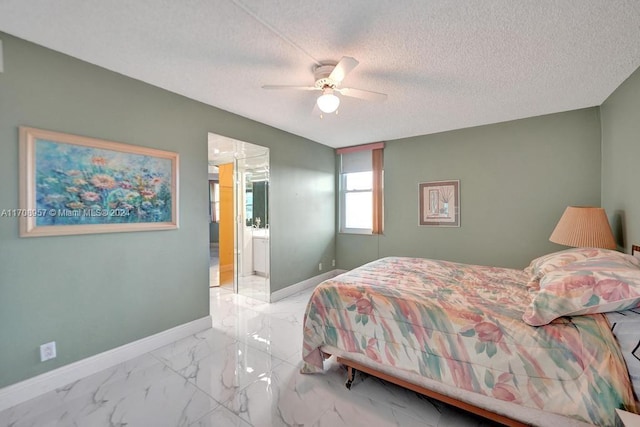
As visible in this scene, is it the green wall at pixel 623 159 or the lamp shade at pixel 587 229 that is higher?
the green wall at pixel 623 159

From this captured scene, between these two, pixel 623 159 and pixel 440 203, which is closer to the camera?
pixel 623 159

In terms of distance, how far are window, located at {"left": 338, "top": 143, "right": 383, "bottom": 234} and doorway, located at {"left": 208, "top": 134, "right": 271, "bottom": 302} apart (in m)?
1.64

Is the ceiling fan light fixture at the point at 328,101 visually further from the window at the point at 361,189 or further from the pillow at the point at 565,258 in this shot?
the window at the point at 361,189

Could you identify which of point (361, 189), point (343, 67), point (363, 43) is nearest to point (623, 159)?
point (363, 43)

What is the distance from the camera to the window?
443 cm

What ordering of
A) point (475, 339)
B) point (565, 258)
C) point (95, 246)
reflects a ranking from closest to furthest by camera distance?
point (475, 339), point (565, 258), point (95, 246)

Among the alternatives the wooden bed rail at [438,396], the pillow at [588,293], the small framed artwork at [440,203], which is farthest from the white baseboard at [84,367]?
the small framed artwork at [440,203]

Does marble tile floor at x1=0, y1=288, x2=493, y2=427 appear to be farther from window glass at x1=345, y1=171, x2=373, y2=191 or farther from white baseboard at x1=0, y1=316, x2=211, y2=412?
window glass at x1=345, y1=171, x2=373, y2=191

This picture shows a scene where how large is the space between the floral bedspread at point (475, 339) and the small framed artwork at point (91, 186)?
1774 mm

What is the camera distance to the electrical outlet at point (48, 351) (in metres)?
1.87

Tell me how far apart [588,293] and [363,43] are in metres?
1.98

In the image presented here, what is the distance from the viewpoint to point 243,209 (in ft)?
13.8

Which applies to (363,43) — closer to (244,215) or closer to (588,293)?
(588,293)

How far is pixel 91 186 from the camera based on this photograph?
208 centimetres
